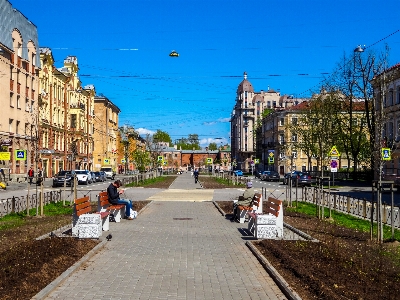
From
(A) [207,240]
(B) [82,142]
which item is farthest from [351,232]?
(B) [82,142]

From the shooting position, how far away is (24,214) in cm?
1959

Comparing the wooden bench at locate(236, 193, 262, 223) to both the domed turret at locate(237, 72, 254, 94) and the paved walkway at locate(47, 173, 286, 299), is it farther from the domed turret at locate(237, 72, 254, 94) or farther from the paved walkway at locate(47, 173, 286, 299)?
the domed turret at locate(237, 72, 254, 94)

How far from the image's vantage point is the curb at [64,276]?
7.46 metres

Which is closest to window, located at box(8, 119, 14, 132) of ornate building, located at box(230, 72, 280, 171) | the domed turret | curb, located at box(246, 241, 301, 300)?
curb, located at box(246, 241, 301, 300)

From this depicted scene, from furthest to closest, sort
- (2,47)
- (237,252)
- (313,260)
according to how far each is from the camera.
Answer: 1. (2,47)
2. (237,252)
3. (313,260)

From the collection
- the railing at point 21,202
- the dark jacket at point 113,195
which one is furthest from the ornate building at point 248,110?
the dark jacket at point 113,195

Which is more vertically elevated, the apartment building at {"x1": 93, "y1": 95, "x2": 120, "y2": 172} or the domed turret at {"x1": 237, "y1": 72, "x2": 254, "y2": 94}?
the domed turret at {"x1": 237, "y1": 72, "x2": 254, "y2": 94}

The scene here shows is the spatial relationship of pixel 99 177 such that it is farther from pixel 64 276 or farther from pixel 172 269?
pixel 64 276

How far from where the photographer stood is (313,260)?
9930mm

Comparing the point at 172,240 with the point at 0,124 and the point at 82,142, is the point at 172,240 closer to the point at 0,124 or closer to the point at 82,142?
the point at 0,124

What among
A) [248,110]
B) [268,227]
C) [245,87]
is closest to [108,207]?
[268,227]

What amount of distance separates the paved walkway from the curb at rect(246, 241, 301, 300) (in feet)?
0.28

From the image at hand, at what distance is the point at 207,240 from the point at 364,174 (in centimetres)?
5314

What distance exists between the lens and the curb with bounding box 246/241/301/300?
7645mm
